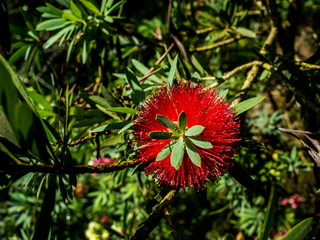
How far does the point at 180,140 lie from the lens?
65 cm

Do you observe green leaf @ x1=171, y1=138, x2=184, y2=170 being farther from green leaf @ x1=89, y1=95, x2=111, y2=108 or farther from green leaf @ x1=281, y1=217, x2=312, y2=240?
green leaf @ x1=89, y1=95, x2=111, y2=108

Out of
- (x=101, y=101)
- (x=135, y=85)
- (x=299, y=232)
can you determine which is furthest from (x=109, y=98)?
(x=299, y=232)

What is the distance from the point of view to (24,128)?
44 centimetres

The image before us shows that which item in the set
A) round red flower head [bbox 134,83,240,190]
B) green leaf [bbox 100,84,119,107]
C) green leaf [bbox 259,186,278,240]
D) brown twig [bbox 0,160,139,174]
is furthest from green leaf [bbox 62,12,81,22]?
green leaf [bbox 259,186,278,240]

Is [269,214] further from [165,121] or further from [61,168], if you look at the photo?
[61,168]

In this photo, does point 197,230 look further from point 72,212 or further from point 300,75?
point 300,75

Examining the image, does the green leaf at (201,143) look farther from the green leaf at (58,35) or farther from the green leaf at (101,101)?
the green leaf at (58,35)

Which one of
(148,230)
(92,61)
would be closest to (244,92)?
(148,230)

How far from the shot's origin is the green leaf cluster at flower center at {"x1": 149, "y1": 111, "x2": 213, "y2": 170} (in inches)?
24.0

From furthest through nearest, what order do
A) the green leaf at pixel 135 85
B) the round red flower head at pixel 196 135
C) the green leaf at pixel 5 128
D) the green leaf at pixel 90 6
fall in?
the green leaf at pixel 90 6, the green leaf at pixel 135 85, the round red flower head at pixel 196 135, the green leaf at pixel 5 128

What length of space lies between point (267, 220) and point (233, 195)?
1147 mm

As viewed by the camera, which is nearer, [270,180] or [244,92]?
[244,92]

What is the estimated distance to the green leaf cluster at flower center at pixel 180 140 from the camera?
2.00 feet

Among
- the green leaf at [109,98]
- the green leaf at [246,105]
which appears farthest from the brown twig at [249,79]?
the green leaf at [109,98]
